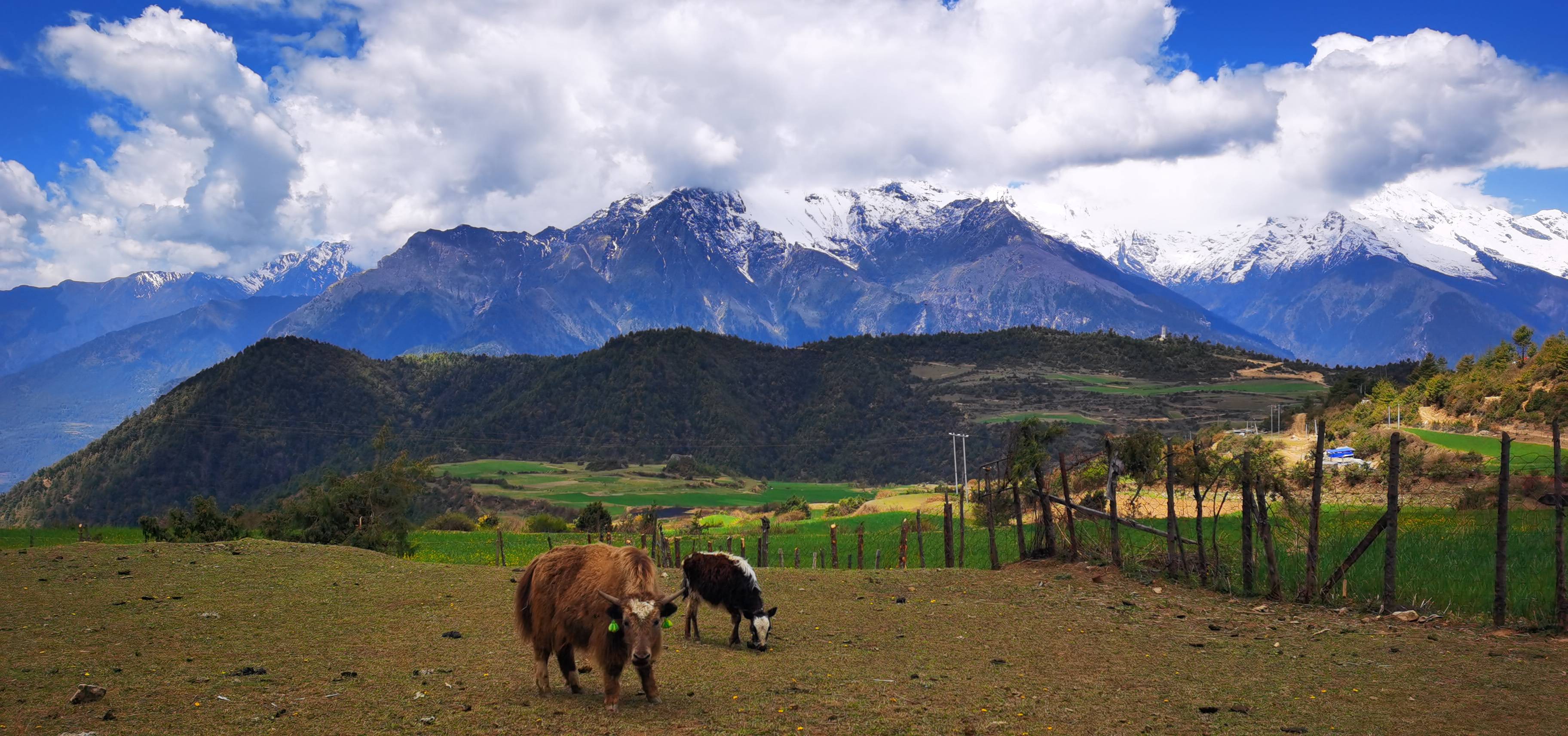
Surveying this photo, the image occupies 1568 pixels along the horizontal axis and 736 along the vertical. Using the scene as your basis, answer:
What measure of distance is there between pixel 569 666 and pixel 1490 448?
37137 millimetres

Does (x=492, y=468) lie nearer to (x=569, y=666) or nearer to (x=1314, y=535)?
(x=1314, y=535)

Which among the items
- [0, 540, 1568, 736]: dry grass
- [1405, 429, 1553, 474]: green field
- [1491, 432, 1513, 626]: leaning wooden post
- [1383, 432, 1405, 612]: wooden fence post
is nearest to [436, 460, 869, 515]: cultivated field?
[1405, 429, 1553, 474]: green field

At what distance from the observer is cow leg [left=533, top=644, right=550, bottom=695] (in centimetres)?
852

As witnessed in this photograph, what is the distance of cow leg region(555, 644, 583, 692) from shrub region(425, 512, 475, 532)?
4399 cm

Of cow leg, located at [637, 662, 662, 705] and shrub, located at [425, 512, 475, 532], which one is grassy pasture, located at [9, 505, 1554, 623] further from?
shrub, located at [425, 512, 475, 532]

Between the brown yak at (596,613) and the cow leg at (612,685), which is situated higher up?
the brown yak at (596,613)

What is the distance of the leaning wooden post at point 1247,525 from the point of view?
13617 millimetres

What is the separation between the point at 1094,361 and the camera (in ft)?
428

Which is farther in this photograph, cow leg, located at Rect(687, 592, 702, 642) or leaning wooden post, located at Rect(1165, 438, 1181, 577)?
leaning wooden post, located at Rect(1165, 438, 1181, 577)

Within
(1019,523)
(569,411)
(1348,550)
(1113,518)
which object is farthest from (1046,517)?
(569,411)

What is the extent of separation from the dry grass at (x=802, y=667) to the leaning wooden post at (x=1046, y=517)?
2.63 metres

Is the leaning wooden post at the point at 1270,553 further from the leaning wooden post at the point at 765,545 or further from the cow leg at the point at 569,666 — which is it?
the leaning wooden post at the point at 765,545

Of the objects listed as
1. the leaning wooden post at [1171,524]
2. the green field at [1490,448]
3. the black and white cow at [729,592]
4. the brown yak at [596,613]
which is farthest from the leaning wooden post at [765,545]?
the green field at [1490,448]

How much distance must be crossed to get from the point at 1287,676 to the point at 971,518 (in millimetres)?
33405
